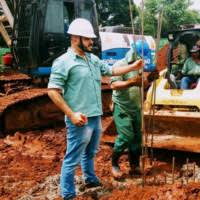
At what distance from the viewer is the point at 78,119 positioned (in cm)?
435

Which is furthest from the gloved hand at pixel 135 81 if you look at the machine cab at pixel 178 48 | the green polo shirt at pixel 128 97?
the machine cab at pixel 178 48

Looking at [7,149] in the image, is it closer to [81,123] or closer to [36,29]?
[36,29]

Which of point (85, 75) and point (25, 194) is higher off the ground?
point (85, 75)

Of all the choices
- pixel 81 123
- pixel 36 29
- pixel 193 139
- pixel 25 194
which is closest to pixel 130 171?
pixel 193 139

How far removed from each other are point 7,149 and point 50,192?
98.8 inches

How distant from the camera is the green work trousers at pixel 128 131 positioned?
582 centimetres

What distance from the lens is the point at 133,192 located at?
4.42m

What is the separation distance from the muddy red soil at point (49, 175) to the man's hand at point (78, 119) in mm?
800

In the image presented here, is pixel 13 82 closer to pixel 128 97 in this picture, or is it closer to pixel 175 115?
pixel 175 115

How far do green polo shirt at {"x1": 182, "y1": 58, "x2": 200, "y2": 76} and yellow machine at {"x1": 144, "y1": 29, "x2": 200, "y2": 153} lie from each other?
18 centimetres

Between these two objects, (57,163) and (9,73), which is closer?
(57,163)

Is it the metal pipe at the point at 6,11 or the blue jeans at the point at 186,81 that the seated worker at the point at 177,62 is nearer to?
the blue jeans at the point at 186,81

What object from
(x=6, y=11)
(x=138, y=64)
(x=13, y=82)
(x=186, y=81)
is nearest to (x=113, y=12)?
(x=6, y=11)

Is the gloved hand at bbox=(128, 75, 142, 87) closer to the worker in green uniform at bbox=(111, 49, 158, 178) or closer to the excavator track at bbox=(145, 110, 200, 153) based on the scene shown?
the worker in green uniform at bbox=(111, 49, 158, 178)
